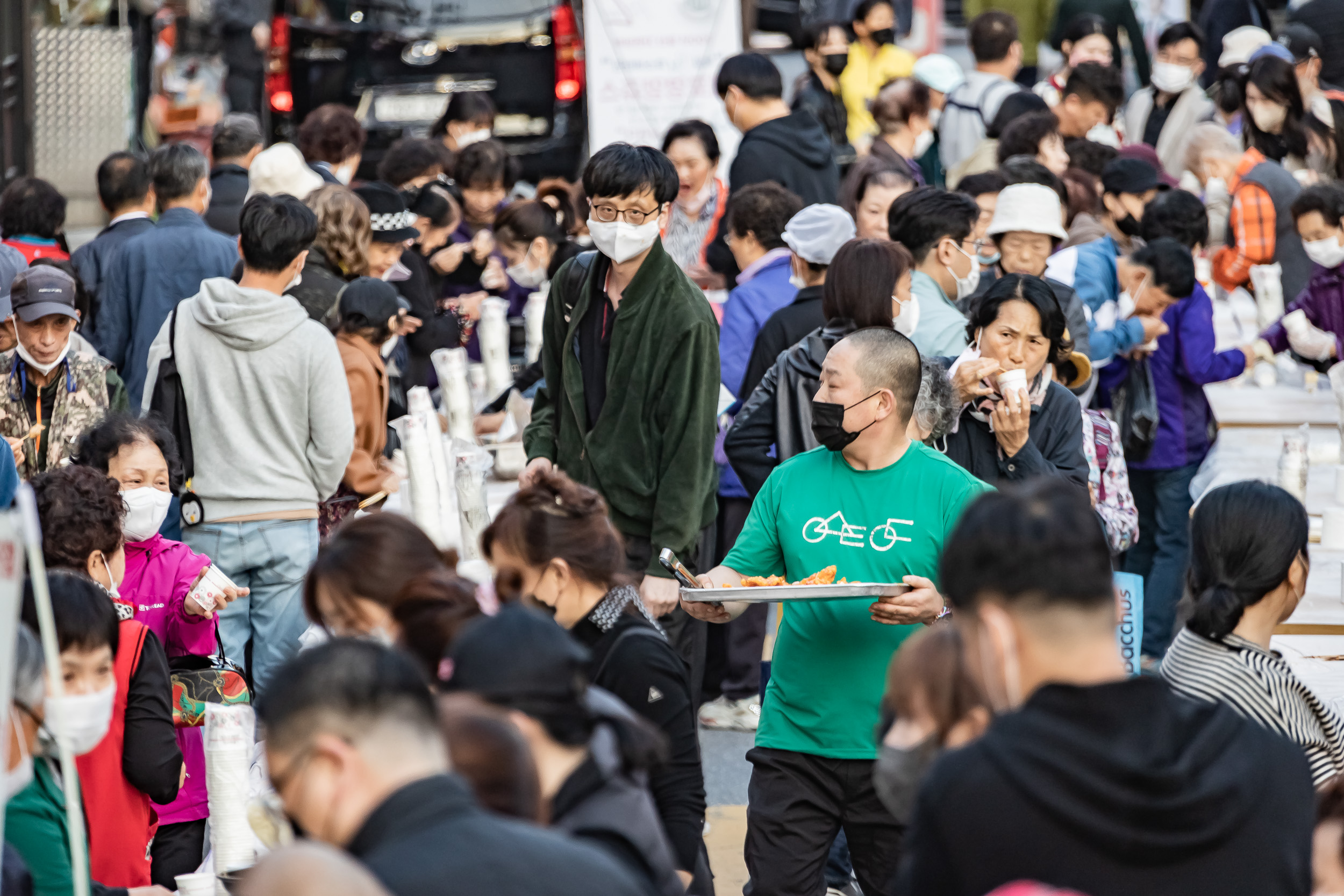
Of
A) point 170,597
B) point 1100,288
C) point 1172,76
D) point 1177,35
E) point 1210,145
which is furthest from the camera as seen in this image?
point 1172,76

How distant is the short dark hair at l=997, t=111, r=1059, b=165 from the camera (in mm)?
8789

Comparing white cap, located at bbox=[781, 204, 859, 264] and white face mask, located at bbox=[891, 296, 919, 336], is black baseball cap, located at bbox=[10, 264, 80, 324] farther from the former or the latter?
white face mask, located at bbox=[891, 296, 919, 336]

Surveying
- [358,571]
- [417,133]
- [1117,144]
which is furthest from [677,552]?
[417,133]

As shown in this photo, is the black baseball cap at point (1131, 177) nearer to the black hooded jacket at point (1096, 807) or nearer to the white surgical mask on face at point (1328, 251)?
the white surgical mask on face at point (1328, 251)

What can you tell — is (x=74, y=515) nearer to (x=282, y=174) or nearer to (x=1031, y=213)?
(x=1031, y=213)

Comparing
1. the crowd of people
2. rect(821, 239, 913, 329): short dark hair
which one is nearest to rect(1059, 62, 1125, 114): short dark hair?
→ the crowd of people

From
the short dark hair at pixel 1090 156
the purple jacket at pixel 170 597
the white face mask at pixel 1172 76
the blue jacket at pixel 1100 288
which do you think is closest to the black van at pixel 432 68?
the white face mask at pixel 1172 76

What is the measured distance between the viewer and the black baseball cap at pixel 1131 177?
8008 millimetres

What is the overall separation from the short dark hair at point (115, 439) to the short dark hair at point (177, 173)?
2355mm

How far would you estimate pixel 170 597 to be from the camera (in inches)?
171

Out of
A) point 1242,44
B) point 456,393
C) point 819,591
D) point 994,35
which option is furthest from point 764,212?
point 1242,44

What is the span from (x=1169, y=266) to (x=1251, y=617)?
3.58 metres

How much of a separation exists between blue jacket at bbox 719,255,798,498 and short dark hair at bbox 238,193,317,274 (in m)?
1.72

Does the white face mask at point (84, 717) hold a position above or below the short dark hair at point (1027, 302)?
below
